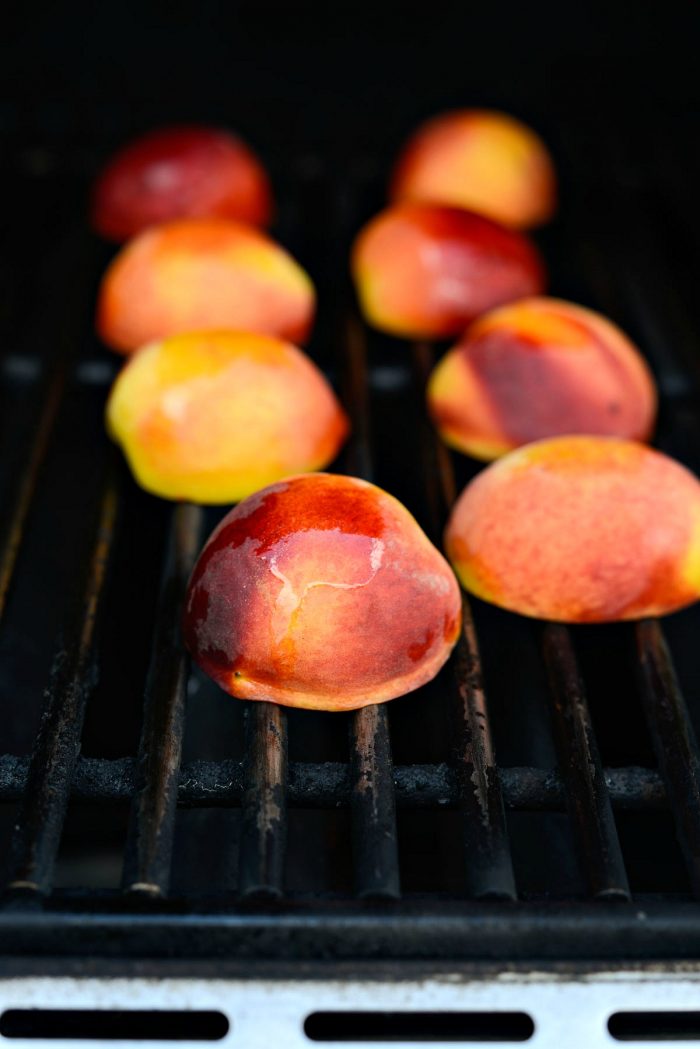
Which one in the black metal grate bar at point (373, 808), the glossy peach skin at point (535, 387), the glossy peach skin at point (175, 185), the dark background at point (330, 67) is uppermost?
the dark background at point (330, 67)

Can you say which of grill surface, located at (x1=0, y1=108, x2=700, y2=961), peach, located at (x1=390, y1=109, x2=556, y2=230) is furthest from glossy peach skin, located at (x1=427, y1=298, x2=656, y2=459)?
peach, located at (x1=390, y1=109, x2=556, y2=230)

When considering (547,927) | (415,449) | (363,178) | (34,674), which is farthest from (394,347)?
(547,927)

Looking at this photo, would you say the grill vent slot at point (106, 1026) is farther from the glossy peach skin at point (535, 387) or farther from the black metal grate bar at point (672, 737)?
the glossy peach skin at point (535, 387)

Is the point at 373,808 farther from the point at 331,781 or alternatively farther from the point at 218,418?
the point at 218,418

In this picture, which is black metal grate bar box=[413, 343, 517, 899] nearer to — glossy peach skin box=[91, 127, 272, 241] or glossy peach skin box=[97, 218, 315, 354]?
glossy peach skin box=[97, 218, 315, 354]

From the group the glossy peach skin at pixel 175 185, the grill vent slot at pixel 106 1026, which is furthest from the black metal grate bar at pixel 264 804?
the glossy peach skin at pixel 175 185

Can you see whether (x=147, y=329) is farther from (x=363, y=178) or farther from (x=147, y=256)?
(x=363, y=178)
